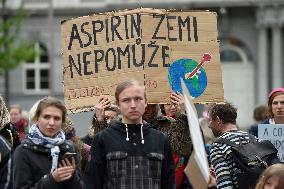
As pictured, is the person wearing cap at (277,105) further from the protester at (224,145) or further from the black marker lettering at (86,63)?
the black marker lettering at (86,63)

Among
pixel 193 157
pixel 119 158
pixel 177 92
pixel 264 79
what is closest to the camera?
pixel 193 157

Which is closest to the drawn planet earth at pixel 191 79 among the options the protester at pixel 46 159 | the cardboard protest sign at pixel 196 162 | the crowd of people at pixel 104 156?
the crowd of people at pixel 104 156

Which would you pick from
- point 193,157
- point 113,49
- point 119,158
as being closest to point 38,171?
point 119,158

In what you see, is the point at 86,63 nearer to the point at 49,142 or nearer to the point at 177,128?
the point at 177,128

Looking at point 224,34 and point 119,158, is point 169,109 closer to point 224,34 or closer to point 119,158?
point 119,158

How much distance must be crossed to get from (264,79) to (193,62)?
29.1 meters

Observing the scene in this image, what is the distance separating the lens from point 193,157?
5695 millimetres

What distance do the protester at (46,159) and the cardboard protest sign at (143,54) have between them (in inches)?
56.5

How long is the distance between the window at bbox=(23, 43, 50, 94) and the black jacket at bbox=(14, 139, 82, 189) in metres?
32.2

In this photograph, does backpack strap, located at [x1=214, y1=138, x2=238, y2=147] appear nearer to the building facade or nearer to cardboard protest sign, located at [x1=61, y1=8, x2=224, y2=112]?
cardboard protest sign, located at [x1=61, y1=8, x2=224, y2=112]

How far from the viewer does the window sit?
39.0 m

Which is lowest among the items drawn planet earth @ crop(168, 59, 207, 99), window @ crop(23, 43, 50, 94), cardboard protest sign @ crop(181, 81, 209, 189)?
cardboard protest sign @ crop(181, 81, 209, 189)

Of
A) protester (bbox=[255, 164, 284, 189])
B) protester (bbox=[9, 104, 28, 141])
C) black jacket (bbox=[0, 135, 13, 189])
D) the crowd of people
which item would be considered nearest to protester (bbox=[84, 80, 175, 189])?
the crowd of people

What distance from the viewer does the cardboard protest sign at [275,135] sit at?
27.5ft
